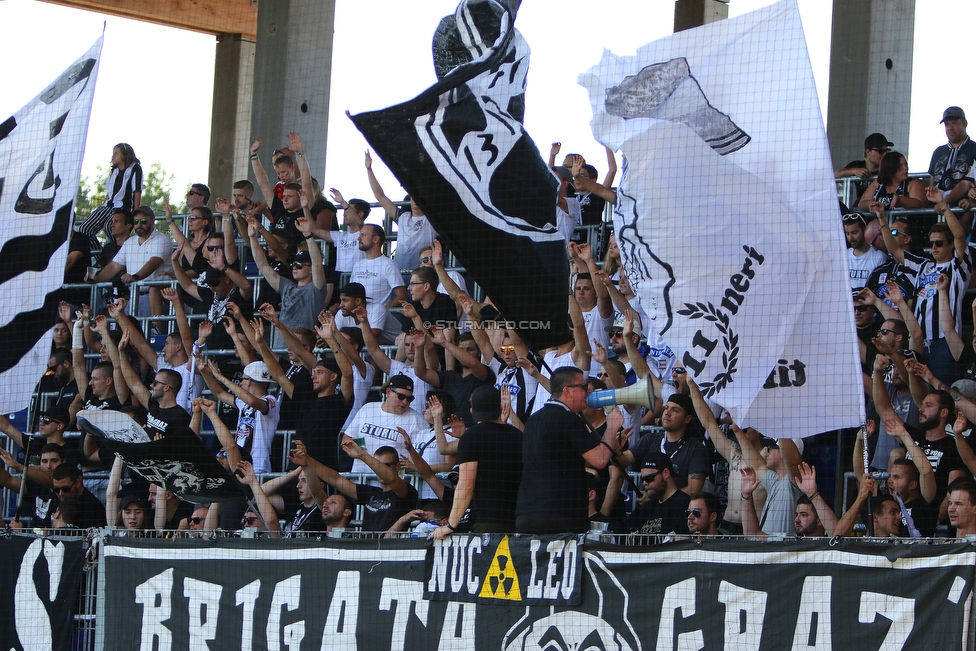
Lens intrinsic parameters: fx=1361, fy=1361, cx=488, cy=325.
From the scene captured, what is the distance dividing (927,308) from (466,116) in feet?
10.4

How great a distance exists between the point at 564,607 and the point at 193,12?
13.2 m

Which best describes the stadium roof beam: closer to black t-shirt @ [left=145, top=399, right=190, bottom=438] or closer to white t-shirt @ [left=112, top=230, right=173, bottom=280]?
white t-shirt @ [left=112, top=230, right=173, bottom=280]

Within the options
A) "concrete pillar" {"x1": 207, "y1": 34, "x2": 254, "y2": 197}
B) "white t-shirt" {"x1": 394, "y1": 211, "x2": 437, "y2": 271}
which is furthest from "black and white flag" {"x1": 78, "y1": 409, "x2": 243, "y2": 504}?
"concrete pillar" {"x1": 207, "y1": 34, "x2": 254, "y2": 197}

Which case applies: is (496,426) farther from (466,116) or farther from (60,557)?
(60,557)

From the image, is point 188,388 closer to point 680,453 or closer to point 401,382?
point 401,382

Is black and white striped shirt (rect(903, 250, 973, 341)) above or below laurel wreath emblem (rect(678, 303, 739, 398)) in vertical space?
above

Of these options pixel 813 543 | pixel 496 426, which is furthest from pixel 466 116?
pixel 813 543

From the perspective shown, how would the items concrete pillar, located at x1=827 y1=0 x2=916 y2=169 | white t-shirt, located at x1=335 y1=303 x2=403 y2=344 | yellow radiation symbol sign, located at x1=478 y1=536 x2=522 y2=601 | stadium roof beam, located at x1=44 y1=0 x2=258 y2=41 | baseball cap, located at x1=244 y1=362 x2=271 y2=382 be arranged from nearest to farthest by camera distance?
yellow radiation symbol sign, located at x1=478 y1=536 x2=522 y2=601 < baseball cap, located at x1=244 y1=362 x2=271 y2=382 < white t-shirt, located at x1=335 y1=303 x2=403 y2=344 < concrete pillar, located at x1=827 y1=0 x2=916 y2=169 < stadium roof beam, located at x1=44 y1=0 x2=258 y2=41

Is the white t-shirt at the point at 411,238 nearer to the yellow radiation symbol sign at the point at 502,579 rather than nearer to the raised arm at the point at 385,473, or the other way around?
the raised arm at the point at 385,473

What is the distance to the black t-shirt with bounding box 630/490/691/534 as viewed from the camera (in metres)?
7.79

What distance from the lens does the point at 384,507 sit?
864 centimetres

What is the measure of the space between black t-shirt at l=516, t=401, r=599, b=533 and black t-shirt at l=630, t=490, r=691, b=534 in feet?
2.68

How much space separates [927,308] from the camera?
28.2 feet

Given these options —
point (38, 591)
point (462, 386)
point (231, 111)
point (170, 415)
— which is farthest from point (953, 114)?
point (231, 111)
